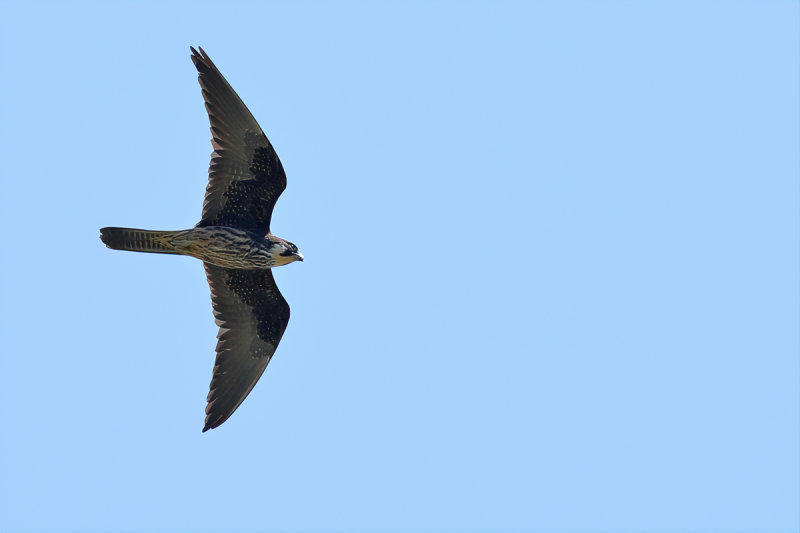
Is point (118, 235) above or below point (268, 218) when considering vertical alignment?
below

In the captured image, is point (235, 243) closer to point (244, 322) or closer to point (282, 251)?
point (282, 251)

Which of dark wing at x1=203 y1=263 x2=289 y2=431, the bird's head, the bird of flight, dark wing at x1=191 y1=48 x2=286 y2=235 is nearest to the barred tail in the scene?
the bird of flight

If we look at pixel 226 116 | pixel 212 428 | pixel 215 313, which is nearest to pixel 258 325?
pixel 215 313

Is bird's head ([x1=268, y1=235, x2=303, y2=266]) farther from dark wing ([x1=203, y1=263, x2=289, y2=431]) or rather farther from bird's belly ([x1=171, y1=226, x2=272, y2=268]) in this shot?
dark wing ([x1=203, y1=263, x2=289, y2=431])

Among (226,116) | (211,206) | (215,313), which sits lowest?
(215,313)

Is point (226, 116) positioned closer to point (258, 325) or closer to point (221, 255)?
point (221, 255)

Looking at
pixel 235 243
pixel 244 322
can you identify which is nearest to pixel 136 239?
pixel 235 243
